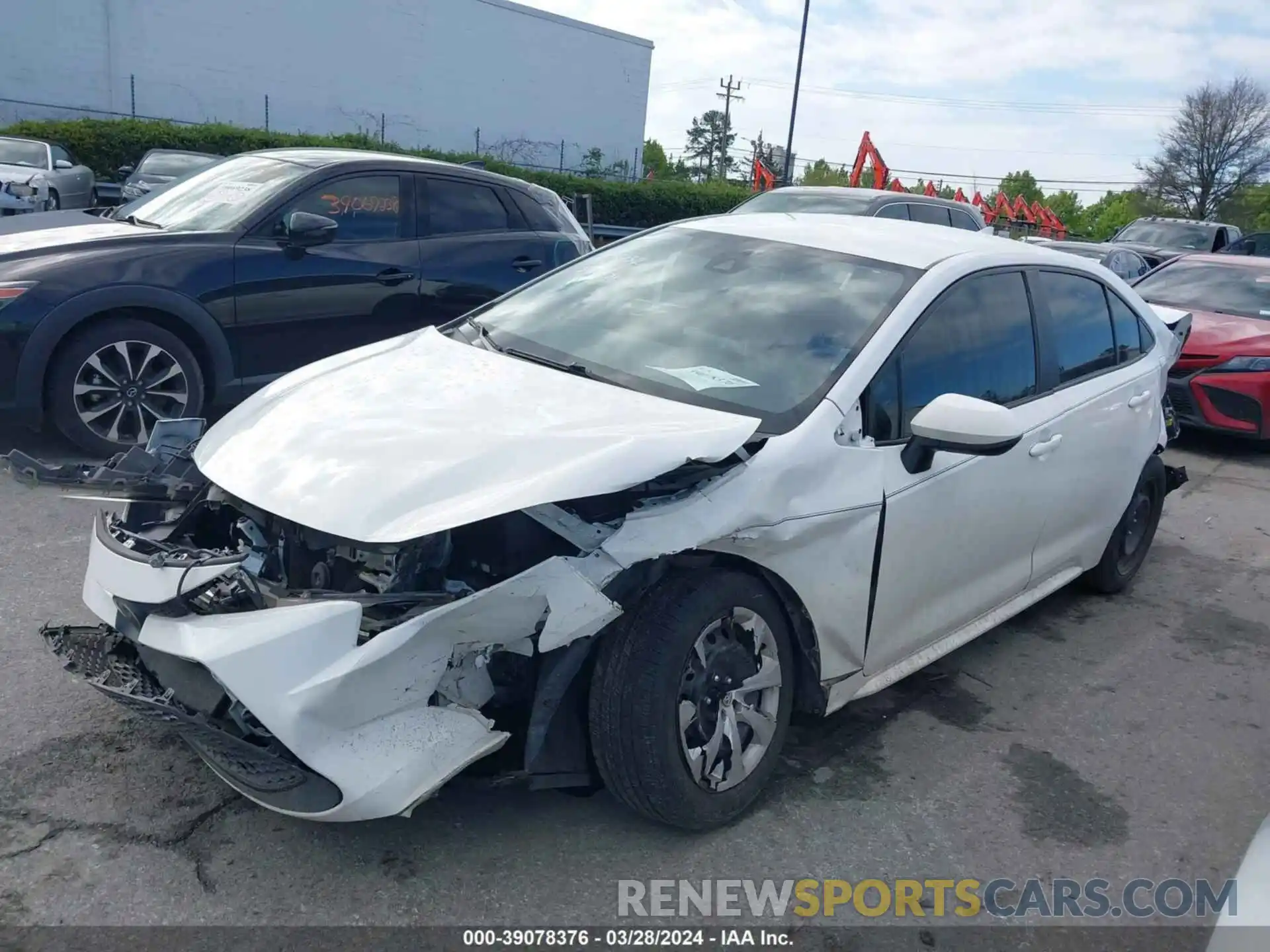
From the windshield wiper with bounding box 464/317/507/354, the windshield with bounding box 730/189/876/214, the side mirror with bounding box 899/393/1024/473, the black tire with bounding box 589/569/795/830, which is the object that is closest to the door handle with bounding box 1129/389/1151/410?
the side mirror with bounding box 899/393/1024/473

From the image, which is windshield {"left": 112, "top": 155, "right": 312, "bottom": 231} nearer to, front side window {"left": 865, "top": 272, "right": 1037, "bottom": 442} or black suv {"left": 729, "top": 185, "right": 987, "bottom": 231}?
front side window {"left": 865, "top": 272, "right": 1037, "bottom": 442}

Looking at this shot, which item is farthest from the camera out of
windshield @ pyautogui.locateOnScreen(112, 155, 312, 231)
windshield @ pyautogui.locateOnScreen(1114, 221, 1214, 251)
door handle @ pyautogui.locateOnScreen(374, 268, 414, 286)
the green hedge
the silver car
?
the green hedge

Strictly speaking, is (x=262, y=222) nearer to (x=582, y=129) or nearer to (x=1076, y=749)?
(x=1076, y=749)

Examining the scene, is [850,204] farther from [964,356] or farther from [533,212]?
[964,356]

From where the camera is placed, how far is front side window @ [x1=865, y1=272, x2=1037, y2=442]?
11.3 feet

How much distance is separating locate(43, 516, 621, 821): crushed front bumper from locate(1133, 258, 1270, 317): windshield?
8.74 meters

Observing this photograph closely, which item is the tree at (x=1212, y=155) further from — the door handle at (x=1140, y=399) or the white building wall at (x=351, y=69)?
the door handle at (x=1140, y=399)

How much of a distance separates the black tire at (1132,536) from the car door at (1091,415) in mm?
144

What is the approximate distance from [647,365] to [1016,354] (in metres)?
1.49

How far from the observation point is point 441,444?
285 centimetres

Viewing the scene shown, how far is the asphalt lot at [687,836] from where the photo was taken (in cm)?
268

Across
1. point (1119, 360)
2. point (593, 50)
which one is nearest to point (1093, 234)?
point (593, 50)

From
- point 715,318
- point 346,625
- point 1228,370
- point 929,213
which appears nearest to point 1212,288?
point 1228,370

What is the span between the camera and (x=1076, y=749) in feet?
12.5
